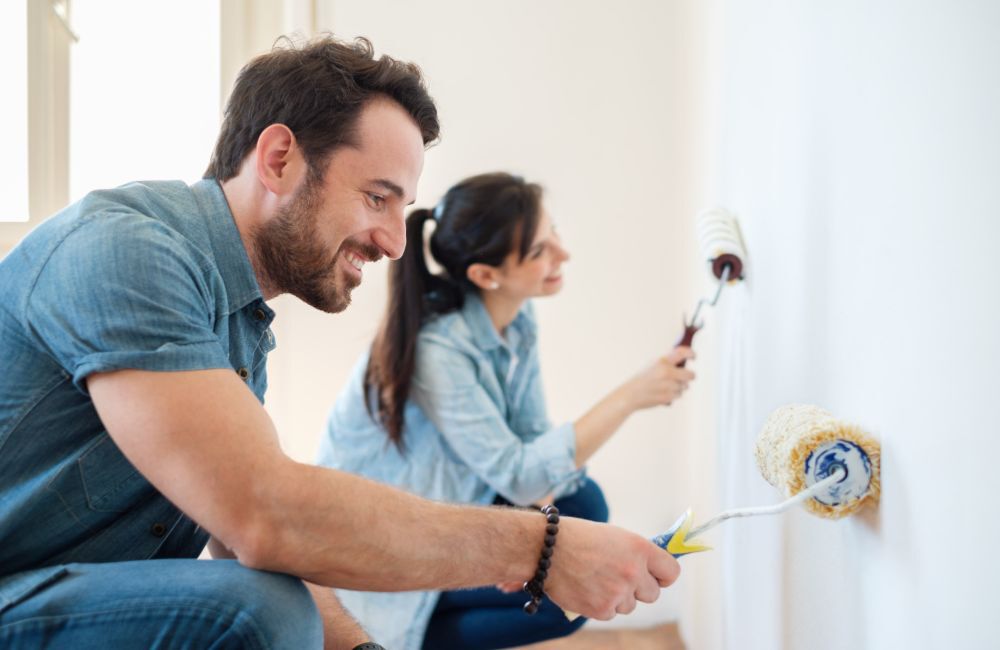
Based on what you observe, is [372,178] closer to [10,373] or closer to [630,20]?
[10,373]

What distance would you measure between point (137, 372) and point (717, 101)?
48.0 inches

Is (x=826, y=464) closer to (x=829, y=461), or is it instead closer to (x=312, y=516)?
(x=829, y=461)

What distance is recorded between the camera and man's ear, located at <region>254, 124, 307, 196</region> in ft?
3.43

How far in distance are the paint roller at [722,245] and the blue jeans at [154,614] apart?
0.81 meters

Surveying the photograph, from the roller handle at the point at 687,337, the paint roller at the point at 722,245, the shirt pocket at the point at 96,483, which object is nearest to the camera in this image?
the shirt pocket at the point at 96,483

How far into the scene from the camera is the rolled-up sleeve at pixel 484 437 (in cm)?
155

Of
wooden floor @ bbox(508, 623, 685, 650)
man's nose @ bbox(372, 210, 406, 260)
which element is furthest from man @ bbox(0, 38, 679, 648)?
wooden floor @ bbox(508, 623, 685, 650)

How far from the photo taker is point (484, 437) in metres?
1.56

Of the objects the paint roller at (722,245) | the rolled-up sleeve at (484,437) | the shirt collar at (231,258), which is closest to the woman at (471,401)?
the rolled-up sleeve at (484,437)

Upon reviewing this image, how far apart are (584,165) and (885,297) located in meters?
1.51

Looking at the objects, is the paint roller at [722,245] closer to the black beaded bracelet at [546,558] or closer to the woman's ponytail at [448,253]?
the woman's ponytail at [448,253]

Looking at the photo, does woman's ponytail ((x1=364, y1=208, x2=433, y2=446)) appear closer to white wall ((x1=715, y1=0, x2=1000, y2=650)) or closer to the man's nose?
the man's nose

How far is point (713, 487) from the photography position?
5.48ft

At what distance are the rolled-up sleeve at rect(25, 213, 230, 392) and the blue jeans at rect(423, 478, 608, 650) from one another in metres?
0.87
